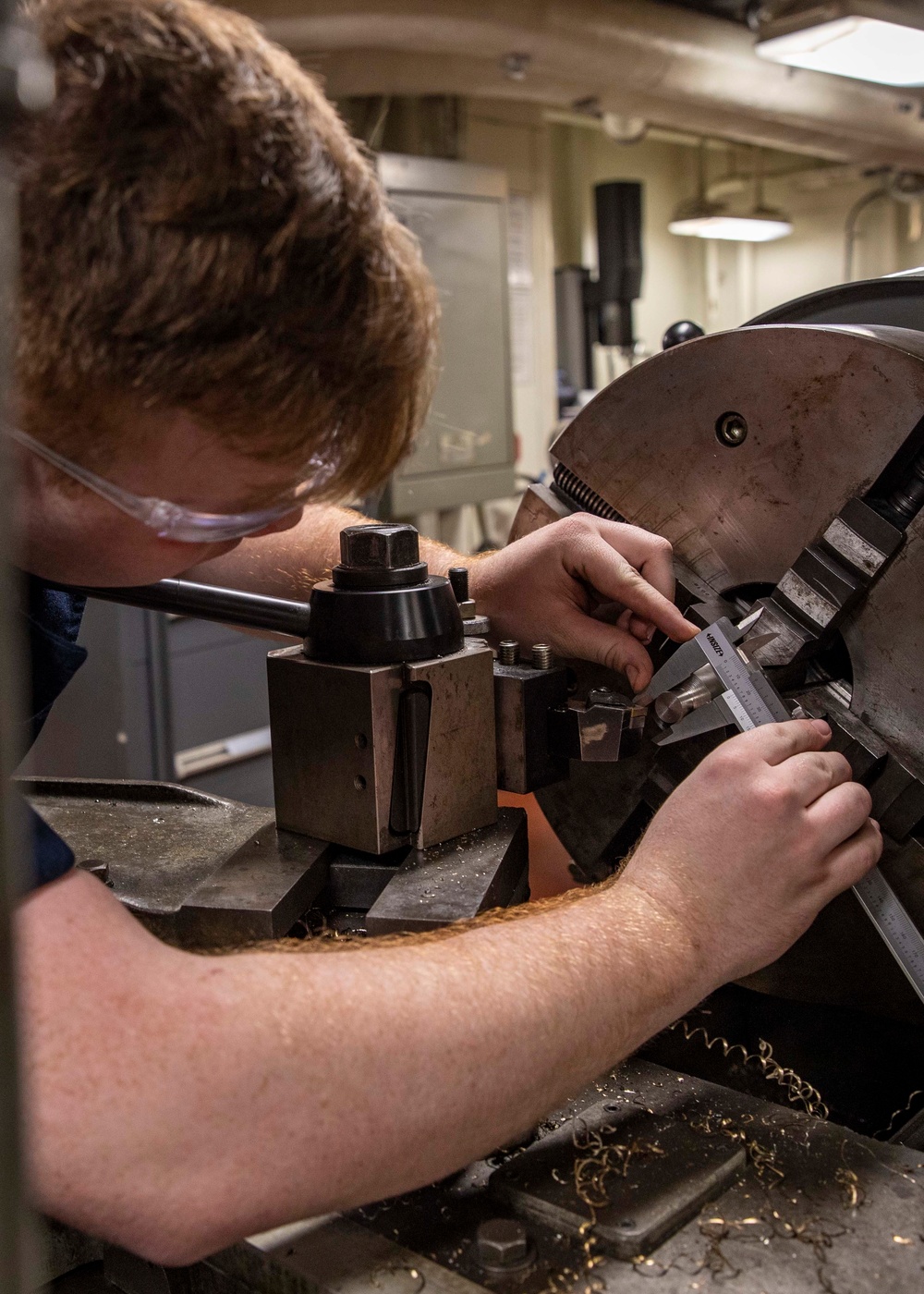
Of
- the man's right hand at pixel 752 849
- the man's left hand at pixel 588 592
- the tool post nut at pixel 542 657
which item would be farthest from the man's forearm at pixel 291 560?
the man's right hand at pixel 752 849

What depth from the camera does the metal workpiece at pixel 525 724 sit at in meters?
0.95

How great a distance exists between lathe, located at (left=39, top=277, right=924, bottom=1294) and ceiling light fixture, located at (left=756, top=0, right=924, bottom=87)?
159 cm

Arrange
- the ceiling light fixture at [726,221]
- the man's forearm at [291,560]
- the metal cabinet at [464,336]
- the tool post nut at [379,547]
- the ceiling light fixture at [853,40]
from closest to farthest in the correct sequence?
the tool post nut at [379,547], the man's forearm at [291,560], the ceiling light fixture at [853,40], the metal cabinet at [464,336], the ceiling light fixture at [726,221]

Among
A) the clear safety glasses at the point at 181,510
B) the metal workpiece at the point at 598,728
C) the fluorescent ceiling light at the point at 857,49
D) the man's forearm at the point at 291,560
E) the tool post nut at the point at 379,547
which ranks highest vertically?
the fluorescent ceiling light at the point at 857,49

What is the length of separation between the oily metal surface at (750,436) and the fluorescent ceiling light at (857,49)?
1.73m

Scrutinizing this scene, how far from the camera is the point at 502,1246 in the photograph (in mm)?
639

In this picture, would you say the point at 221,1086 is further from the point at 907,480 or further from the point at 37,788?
the point at 37,788

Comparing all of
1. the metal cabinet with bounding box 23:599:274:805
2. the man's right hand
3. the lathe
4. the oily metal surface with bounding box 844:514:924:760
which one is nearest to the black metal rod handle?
the lathe

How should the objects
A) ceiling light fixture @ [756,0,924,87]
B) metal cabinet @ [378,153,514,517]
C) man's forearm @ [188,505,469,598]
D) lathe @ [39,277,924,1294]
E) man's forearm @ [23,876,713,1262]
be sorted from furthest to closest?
metal cabinet @ [378,153,514,517], ceiling light fixture @ [756,0,924,87], man's forearm @ [188,505,469,598], lathe @ [39,277,924,1294], man's forearm @ [23,876,713,1262]

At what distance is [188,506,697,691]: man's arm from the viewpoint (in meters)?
1.04

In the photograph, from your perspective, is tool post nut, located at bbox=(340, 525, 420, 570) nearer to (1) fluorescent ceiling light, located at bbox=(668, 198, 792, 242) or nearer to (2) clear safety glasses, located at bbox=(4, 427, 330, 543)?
(2) clear safety glasses, located at bbox=(4, 427, 330, 543)

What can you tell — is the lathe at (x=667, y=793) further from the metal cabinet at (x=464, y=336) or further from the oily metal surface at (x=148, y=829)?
the metal cabinet at (x=464, y=336)

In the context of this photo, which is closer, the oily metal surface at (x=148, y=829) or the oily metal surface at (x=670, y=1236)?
the oily metal surface at (x=670, y=1236)

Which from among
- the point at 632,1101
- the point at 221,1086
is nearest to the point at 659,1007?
the point at 632,1101
